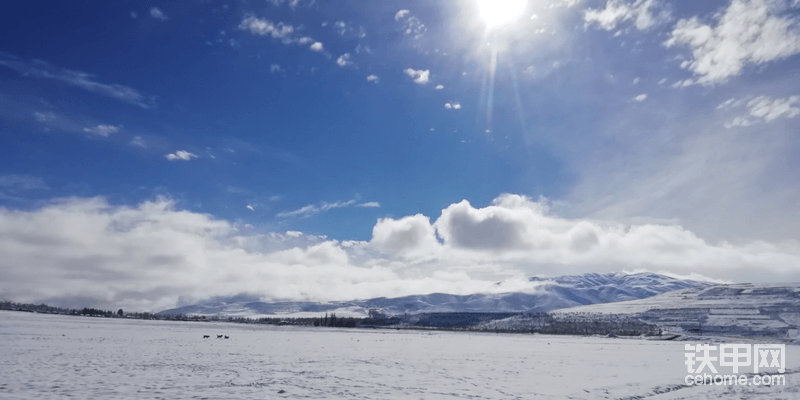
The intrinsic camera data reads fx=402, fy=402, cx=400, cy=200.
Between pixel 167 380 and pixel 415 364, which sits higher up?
pixel 167 380

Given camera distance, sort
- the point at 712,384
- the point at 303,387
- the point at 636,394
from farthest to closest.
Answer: the point at 712,384, the point at 636,394, the point at 303,387

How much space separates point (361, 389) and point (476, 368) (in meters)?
15.1

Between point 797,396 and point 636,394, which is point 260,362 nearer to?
point 636,394

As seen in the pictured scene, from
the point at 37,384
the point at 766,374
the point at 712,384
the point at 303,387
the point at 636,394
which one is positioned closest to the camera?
the point at 37,384

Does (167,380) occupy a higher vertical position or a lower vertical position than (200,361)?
higher

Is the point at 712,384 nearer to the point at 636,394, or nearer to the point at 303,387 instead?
the point at 636,394

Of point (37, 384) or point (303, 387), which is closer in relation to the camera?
point (37, 384)

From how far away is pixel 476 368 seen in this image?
34625mm

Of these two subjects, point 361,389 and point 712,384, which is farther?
point 712,384

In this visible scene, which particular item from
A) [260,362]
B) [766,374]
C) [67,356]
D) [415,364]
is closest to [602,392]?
[415,364]

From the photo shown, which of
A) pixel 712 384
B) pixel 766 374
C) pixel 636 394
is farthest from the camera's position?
pixel 766 374

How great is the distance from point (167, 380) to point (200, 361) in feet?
38.1

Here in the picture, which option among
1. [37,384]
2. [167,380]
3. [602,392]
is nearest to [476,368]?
[602,392]

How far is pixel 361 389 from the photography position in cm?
2289
